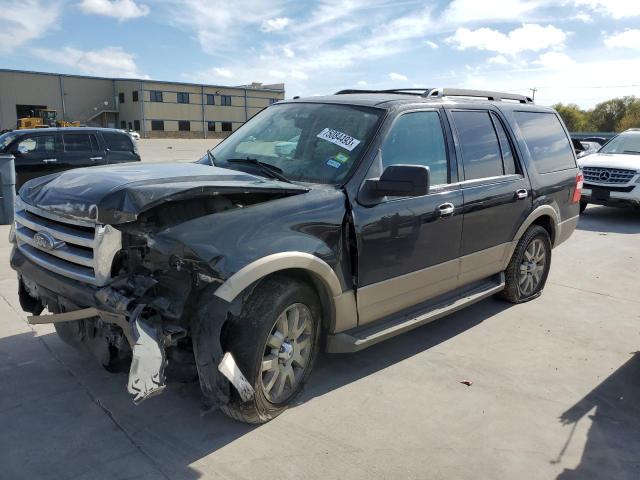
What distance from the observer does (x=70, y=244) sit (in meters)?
2.98

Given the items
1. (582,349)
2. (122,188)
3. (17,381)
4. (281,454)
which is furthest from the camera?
(582,349)

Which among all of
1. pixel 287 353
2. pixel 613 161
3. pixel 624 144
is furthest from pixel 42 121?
pixel 287 353

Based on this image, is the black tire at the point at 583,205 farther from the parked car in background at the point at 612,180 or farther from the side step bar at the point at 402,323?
the side step bar at the point at 402,323

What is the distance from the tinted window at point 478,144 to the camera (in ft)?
14.6

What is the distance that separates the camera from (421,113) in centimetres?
414

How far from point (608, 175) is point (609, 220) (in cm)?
96

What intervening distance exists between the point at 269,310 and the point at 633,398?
269cm

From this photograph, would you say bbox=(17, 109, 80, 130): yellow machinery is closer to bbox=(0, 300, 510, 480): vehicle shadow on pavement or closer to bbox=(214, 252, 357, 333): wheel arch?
bbox=(0, 300, 510, 480): vehicle shadow on pavement

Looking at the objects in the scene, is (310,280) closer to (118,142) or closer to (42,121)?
(118,142)

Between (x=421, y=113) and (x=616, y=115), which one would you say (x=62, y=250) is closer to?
(x=421, y=113)

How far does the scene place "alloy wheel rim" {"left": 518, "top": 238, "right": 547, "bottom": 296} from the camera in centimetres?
544

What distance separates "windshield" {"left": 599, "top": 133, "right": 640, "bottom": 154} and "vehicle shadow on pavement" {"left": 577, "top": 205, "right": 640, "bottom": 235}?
1.39m

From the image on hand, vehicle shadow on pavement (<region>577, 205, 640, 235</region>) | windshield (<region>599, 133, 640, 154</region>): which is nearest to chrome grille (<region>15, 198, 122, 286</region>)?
vehicle shadow on pavement (<region>577, 205, 640, 235</region>)

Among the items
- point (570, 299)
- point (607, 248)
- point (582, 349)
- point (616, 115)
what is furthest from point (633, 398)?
point (616, 115)
